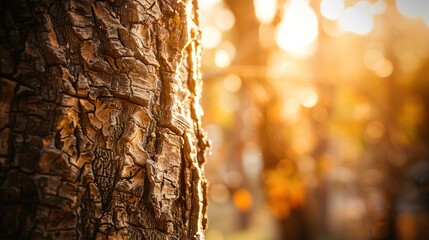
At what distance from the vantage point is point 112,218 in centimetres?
116

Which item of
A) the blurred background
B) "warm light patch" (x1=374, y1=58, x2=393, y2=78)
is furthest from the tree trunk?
"warm light patch" (x1=374, y1=58, x2=393, y2=78)

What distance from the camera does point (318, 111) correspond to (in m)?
9.48

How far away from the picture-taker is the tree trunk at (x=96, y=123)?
41.9 inches

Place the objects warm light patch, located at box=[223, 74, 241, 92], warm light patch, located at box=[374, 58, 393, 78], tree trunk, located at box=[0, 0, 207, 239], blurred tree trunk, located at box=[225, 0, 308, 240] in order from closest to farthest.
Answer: tree trunk, located at box=[0, 0, 207, 239] < warm light patch, located at box=[223, 74, 241, 92] < blurred tree trunk, located at box=[225, 0, 308, 240] < warm light patch, located at box=[374, 58, 393, 78]

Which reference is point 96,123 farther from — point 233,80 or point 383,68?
point 383,68

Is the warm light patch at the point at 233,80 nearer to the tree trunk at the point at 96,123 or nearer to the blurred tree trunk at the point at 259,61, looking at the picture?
the blurred tree trunk at the point at 259,61

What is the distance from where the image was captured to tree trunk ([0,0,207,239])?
1.07 metres

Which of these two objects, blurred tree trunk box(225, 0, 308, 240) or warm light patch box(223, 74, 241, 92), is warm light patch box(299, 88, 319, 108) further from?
warm light patch box(223, 74, 241, 92)

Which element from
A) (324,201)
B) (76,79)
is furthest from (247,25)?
(324,201)

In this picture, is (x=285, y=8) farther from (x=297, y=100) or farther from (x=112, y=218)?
(x=112, y=218)

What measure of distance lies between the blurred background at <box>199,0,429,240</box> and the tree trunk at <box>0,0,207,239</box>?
273 cm

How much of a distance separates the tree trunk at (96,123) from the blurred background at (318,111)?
8.97ft

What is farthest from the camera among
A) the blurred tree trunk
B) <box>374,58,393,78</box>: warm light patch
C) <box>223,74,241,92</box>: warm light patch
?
<box>374,58,393,78</box>: warm light patch

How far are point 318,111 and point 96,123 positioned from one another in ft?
28.9
